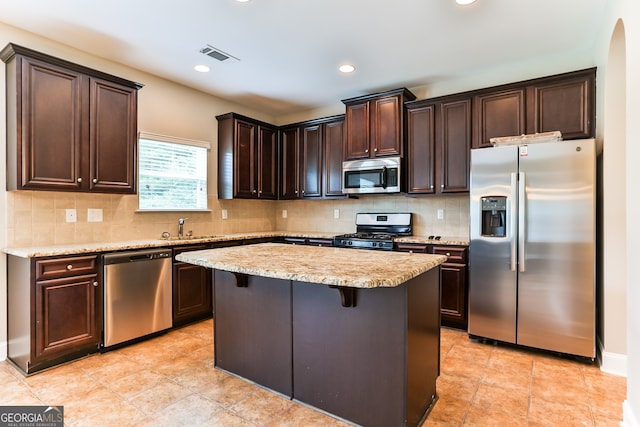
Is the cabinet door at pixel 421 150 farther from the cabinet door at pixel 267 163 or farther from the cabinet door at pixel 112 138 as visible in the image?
the cabinet door at pixel 112 138

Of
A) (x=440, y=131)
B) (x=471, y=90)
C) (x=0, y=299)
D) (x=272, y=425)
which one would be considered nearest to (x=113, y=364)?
(x=0, y=299)

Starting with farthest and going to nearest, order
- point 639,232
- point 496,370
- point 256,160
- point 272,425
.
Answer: point 256,160, point 496,370, point 272,425, point 639,232

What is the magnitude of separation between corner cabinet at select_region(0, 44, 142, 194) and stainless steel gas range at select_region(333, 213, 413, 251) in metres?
2.39

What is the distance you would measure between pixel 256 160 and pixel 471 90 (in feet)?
9.15

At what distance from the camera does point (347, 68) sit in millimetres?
3627

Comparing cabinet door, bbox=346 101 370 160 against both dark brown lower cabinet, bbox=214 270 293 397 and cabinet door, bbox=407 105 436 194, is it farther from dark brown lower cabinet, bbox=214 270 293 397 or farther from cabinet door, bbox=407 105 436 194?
dark brown lower cabinet, bbox=214 270 293 397

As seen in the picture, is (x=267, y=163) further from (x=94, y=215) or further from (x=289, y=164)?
(x=94, y=215)

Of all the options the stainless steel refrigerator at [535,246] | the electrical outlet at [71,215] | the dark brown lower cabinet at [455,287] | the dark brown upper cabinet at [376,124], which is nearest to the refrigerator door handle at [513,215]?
the stainless steel refrigerator at [535,246]

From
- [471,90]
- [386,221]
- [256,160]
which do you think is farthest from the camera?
[256,160]

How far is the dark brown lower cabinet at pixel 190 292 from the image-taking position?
11.3 ft

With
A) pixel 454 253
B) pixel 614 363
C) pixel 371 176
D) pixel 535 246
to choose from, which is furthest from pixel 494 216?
pixel 371 176

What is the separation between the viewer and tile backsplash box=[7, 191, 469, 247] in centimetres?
291

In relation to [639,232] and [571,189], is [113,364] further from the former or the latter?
[571,189]

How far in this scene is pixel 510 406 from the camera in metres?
2.12
